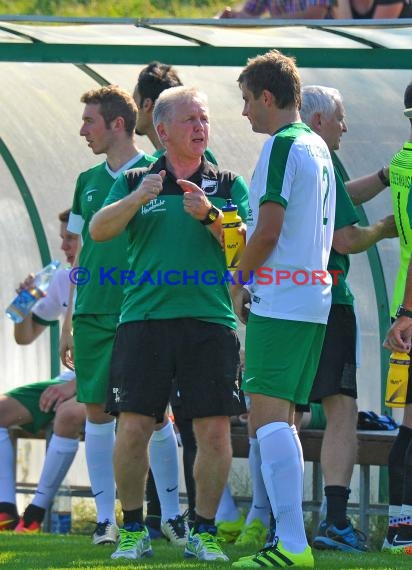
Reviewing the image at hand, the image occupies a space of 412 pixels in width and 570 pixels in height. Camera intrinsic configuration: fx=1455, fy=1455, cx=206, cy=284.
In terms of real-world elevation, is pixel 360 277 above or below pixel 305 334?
above

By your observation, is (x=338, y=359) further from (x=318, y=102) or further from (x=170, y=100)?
(x=170, y=100)

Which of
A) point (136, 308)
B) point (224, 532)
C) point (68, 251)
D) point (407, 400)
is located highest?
point (68, 251)

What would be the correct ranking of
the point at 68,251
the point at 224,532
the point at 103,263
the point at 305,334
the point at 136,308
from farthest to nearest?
the point at 68,251 → the point at 224,532 → the point at 103,263 → the point at 136,308 → the point at 305,334

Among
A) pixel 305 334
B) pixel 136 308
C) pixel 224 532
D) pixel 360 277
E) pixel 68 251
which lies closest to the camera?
pixel 305 334

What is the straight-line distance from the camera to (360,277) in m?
10.2

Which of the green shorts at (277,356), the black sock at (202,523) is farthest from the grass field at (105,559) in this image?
the green shorts at (277,356)

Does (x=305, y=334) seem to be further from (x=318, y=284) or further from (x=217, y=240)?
(x=217, y=240)

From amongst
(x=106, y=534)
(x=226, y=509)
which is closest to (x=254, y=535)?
(x=106, y=534)

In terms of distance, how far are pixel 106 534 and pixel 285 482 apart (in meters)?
1.88

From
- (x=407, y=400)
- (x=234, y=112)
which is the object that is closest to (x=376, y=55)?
(x=234, y=112)

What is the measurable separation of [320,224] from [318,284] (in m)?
0.25

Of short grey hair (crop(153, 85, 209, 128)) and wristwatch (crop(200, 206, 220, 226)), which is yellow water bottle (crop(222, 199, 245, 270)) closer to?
wristwatch (crop(200, 206, 220, 226))

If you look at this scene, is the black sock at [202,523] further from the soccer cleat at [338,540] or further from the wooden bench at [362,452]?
the wooden bench at [362,452]

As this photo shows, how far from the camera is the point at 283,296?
5949 mm
